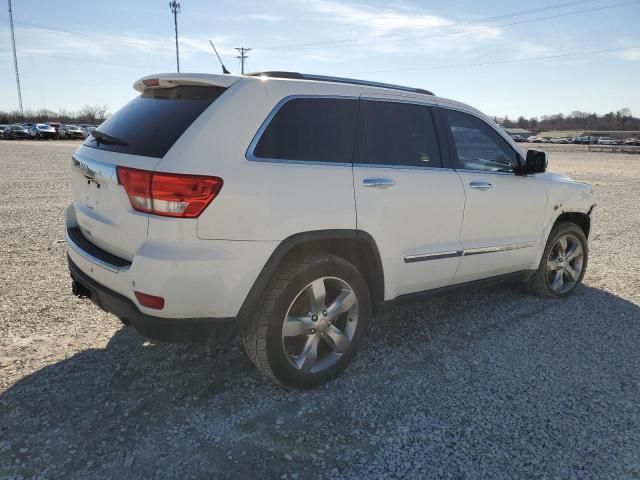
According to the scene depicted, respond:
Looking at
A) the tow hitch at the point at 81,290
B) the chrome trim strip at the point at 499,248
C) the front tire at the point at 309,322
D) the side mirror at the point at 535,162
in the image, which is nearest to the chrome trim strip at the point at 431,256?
the chrome trim strip at the point at 499,248

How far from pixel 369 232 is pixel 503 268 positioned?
1719mm

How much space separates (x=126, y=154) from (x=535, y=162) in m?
3.28

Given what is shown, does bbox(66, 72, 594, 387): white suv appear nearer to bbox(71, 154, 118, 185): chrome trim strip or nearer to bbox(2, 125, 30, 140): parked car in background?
bbox(71, 154, 118, 185): chrome trim strip

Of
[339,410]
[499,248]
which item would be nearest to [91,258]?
[339,410]

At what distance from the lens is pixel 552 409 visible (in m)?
2.99

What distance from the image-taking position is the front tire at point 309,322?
2871 millimetres

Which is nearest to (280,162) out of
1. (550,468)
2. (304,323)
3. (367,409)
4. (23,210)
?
(304,323)

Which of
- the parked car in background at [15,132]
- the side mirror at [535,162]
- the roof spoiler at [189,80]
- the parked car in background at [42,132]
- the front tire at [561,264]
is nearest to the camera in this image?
the roof spoiler at [189,80]

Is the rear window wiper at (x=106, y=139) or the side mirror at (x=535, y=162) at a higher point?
the rear window wiper at (x=106, y=139)

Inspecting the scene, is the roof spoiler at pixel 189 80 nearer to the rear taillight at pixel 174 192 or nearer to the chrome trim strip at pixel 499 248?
the rear taillight at pixel 174 192

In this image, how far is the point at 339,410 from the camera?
2932mm

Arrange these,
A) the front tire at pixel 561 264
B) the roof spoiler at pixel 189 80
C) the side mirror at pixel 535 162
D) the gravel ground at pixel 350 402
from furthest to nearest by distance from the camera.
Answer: the front tire at pixel 561 264 < the side mirror at pixel 535 162 < the roof spoiler at pixel 189 80 < the gravel ground at pixel 350 402

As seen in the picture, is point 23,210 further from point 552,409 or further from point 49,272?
point 552,409

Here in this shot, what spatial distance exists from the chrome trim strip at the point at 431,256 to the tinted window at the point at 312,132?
834 millimetres
